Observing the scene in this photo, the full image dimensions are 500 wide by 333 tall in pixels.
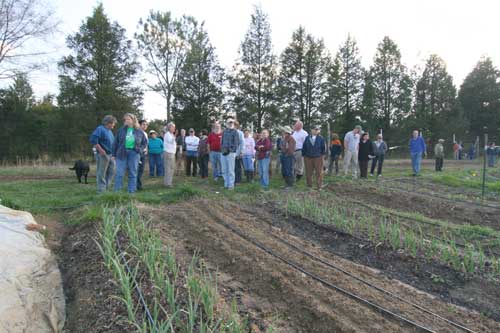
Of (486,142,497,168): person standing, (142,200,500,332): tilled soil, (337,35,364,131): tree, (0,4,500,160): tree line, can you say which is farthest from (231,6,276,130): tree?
(142,200,500,332): tilled soil

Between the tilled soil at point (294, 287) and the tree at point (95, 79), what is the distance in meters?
23.4

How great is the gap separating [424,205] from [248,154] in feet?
15.4

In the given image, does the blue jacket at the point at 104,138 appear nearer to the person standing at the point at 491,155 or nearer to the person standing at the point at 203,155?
the person standing at the point at 203,155

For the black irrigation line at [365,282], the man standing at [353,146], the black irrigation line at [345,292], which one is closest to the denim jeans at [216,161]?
the man standing at [353,146]

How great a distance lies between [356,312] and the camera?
294 centimetres

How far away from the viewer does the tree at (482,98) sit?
126ft

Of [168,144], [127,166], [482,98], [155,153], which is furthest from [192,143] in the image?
[482,98]

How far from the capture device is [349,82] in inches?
1299

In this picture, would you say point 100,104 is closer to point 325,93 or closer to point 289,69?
point 289,69

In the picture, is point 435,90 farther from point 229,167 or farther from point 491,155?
point 229,167

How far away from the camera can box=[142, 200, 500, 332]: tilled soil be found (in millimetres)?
2824

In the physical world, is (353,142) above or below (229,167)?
above

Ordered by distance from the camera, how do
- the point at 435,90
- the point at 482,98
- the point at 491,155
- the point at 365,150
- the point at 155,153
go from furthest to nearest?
the point at 482,98 < the point at 435,90 < the point at 491,155 < the point at 365,150 < the point at 155,153

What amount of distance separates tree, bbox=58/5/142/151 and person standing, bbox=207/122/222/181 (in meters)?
18.6
